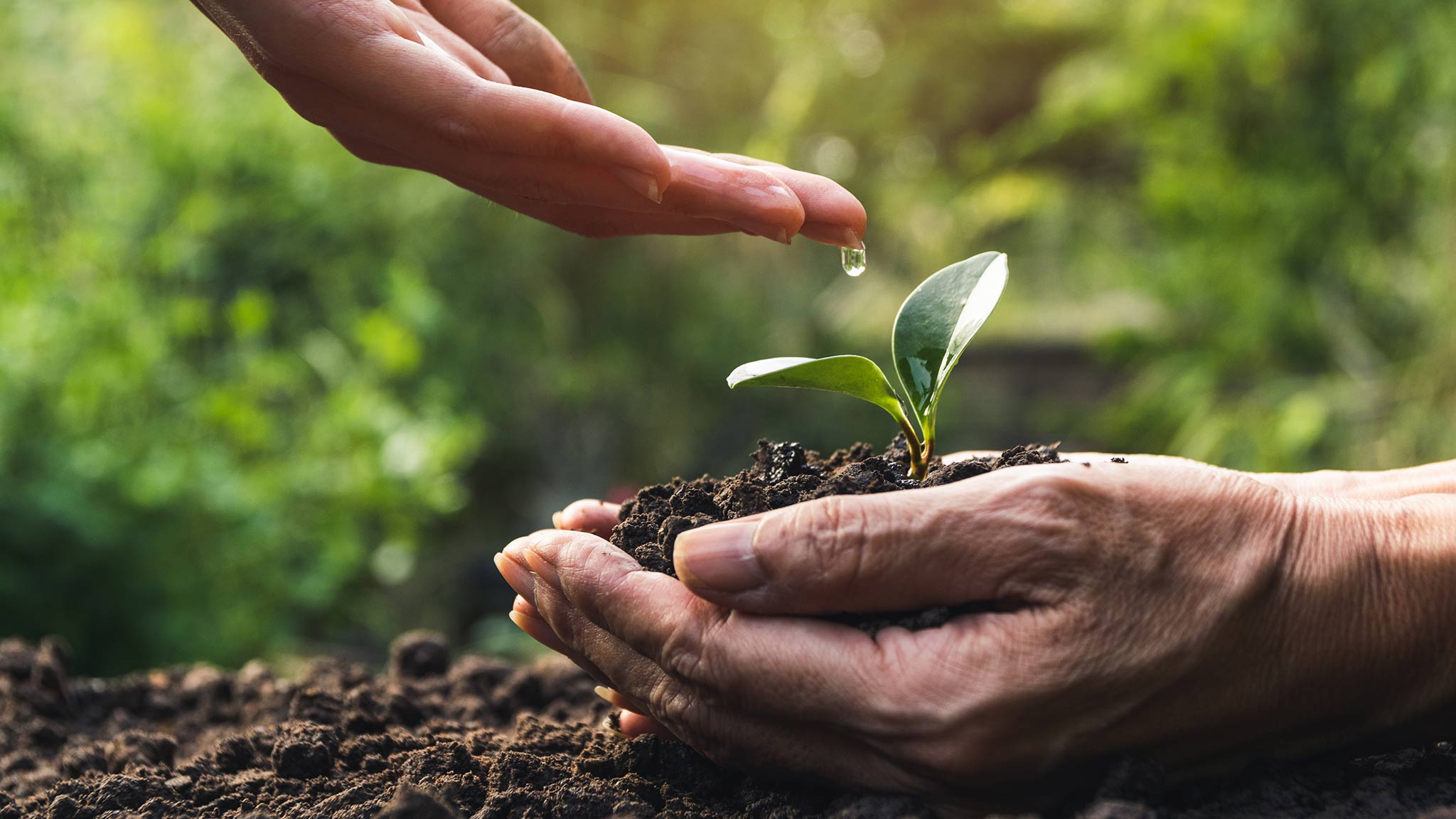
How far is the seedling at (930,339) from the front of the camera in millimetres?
1193

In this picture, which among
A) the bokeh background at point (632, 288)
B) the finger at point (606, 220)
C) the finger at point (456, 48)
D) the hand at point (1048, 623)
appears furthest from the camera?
the bokeh background at point (632, 288)

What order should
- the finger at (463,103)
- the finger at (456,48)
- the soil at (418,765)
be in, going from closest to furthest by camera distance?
the soil at (418,765) → the finger at (463,103) → the finger at (456,48)

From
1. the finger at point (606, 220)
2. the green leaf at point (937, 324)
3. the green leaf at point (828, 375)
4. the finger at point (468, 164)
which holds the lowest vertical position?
the green leaf at point (828, 375)

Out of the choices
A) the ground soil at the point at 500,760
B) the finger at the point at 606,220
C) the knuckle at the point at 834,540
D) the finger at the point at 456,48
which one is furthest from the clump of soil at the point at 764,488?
the finger at the point at 456,48

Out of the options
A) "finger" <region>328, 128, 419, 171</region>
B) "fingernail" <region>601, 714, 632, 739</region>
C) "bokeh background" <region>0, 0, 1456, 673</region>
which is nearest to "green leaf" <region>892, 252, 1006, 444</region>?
"fingernail" <region>601, 714, 632, 739</region>

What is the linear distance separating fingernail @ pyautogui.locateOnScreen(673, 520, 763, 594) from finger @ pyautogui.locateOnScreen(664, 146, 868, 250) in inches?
20.7

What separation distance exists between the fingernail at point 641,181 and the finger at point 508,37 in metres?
0.52

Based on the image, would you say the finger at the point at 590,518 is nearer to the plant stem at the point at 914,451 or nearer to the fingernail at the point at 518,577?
the fingernail at the point at 518,577

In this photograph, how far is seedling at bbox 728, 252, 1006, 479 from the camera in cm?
119

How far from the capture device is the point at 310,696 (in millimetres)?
1393

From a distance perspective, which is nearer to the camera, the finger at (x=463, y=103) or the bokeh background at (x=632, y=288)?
the finger at (x=463, y=103)

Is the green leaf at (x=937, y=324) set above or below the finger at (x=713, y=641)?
above

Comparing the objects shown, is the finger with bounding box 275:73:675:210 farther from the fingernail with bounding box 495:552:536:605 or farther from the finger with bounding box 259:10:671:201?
the fingernail with bounding box 495:552:536:605

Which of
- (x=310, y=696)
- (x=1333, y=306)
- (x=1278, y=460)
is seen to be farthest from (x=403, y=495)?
(x=1333, y=306)
